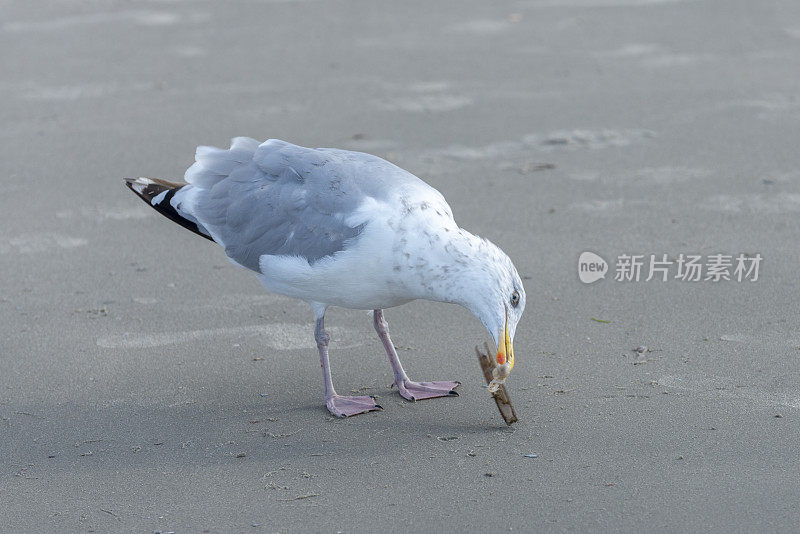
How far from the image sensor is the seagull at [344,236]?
13.9 ft

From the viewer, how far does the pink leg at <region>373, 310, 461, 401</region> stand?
489cm

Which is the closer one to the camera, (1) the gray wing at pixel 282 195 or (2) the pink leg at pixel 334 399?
(1) the gray wing at pixel 282 195

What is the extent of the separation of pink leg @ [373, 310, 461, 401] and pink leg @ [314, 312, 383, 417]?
179 mm

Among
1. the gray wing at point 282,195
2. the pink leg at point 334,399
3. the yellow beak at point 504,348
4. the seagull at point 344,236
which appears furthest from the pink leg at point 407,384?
the yellow beak at point 504,348

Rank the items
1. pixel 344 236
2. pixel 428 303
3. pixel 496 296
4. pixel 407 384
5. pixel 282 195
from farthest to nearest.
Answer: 1. pixel 428 303
2. pixel 407 384
3. pixel 282 195
4. pixel 344 236
5. pixel 496 296

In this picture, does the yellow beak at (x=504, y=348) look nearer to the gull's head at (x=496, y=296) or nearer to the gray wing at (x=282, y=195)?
the gull's head at (x=496, y=296)

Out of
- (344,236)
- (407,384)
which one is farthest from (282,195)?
(407,384)

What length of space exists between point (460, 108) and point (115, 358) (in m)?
4.35

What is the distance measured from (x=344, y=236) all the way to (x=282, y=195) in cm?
49

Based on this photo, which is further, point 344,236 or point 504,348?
point 344,236

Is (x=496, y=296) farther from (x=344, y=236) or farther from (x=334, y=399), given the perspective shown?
(x=334, y=399)

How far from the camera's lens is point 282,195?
4.80 meters

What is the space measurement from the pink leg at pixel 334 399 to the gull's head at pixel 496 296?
2.79 feet

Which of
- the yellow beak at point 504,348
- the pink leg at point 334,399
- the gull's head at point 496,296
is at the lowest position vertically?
the pink leg at point 334,399
